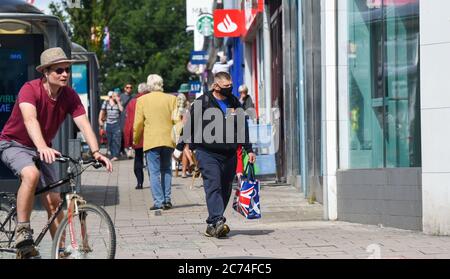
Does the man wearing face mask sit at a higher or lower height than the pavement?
higher

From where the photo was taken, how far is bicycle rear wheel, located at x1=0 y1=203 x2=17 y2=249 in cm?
859

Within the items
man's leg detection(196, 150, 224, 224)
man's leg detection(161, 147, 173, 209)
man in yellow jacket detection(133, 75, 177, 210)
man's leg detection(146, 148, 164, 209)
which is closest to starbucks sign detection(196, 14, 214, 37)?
man in yellow jacket detection(133, 75, 177, 210)

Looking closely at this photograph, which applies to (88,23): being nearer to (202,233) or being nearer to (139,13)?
(202,233)

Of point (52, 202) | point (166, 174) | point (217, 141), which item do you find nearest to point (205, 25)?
point (166, 174)

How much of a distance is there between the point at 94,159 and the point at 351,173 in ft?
17.2

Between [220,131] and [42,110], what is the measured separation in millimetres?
3047

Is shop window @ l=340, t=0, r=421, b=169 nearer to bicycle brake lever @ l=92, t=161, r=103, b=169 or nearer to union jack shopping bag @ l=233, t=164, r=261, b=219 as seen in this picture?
union jack shopping bag @ l=233, t=164, r=261, b=219

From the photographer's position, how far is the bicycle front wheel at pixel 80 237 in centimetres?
788

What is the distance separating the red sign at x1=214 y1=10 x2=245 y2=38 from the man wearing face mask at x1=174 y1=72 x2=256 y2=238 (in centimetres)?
1561

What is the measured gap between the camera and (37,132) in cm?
817

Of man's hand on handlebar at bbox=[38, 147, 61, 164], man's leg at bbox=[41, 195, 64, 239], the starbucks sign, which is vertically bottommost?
man's leg at bbox=[41, 195, 64, 239]

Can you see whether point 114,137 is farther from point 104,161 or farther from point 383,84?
point 104,161
